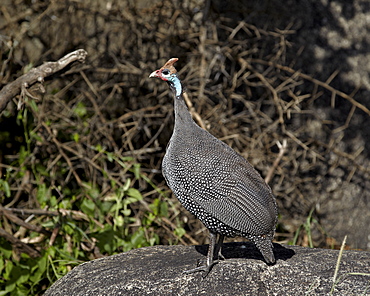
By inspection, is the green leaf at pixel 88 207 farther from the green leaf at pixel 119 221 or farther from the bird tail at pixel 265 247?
the bird tail at pixel 265 247

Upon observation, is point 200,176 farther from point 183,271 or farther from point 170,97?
point 170,97

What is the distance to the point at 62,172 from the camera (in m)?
4.63

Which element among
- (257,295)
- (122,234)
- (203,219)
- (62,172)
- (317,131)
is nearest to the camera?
(257,295)

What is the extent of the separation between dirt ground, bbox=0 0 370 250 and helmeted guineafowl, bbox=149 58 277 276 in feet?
5.26

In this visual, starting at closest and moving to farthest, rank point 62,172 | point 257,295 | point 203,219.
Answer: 1. point 257,295
2. point 203,219
3. point 62,172

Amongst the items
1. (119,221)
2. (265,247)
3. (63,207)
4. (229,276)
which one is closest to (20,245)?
(63,207)

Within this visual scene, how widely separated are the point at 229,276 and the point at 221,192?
0.45 metres

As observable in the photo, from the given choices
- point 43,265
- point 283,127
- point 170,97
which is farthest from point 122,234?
point 283,127

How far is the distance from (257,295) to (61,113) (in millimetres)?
2691

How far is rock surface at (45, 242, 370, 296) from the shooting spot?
110 inches

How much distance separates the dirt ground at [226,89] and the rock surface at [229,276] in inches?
54.4

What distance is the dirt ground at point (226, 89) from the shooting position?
4715mm

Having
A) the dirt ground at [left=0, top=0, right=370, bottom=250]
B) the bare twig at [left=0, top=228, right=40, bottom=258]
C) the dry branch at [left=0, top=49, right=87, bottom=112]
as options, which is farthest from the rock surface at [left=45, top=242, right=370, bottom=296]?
the dirt ground at [left=0, top=0, right=370, bottom=250]

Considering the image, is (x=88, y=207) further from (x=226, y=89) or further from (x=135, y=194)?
(x=226, y=89)
